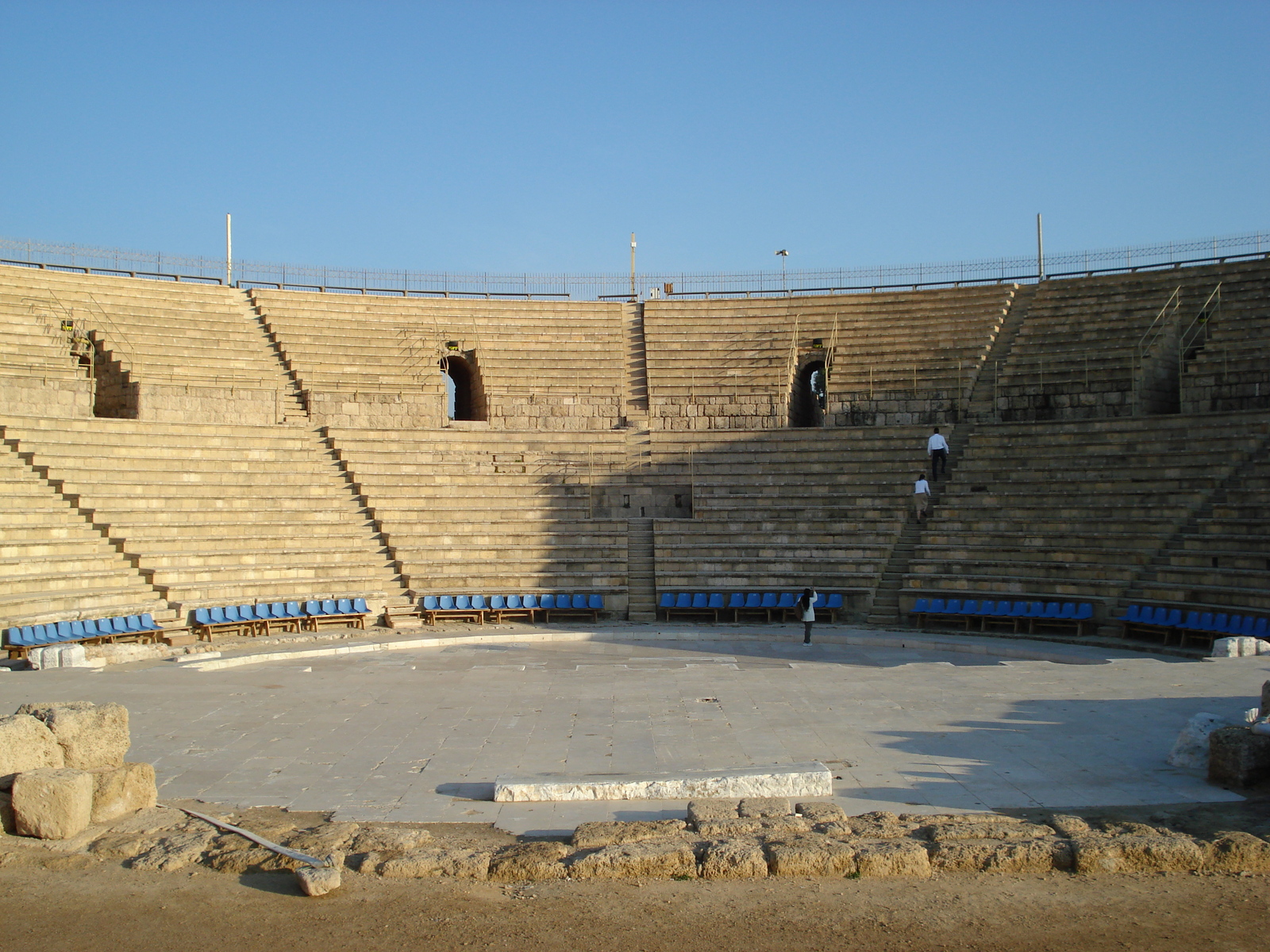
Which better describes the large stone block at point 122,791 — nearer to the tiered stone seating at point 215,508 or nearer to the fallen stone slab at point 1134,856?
the fallen stone slab at point 1134,856

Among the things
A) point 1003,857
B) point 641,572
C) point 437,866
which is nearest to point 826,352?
point 641,572

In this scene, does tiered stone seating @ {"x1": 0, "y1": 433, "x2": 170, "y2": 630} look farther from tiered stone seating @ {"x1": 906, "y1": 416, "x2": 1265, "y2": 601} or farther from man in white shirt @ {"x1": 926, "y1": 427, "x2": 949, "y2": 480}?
man in white shirt @ {"x1": 926, "y1": 427, "x2": 949, "y2": 480}

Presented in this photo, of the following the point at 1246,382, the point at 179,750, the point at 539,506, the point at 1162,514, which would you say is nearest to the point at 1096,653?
the point at 1162,514

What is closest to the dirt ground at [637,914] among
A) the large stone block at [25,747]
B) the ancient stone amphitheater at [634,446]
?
the large stone block at [25,747]

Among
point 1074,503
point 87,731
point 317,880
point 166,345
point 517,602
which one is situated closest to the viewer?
point 317,880

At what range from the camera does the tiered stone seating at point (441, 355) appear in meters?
24.2

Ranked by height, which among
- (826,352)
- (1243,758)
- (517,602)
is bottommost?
(1243,758)

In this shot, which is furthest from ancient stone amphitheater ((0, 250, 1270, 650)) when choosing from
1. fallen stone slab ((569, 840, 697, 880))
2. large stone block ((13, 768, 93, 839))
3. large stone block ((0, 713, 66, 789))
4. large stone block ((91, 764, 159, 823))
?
fallen stone slab ((569, 840, 697, 880))

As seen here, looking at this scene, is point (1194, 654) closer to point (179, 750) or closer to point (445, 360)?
point (179, 750)

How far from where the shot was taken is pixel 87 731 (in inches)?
321

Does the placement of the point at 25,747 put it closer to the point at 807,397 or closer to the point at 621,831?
the point at 621,831

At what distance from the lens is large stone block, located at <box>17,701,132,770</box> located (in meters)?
8.09

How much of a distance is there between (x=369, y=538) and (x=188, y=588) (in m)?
3.77

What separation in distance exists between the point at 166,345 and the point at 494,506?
9.72 metres
